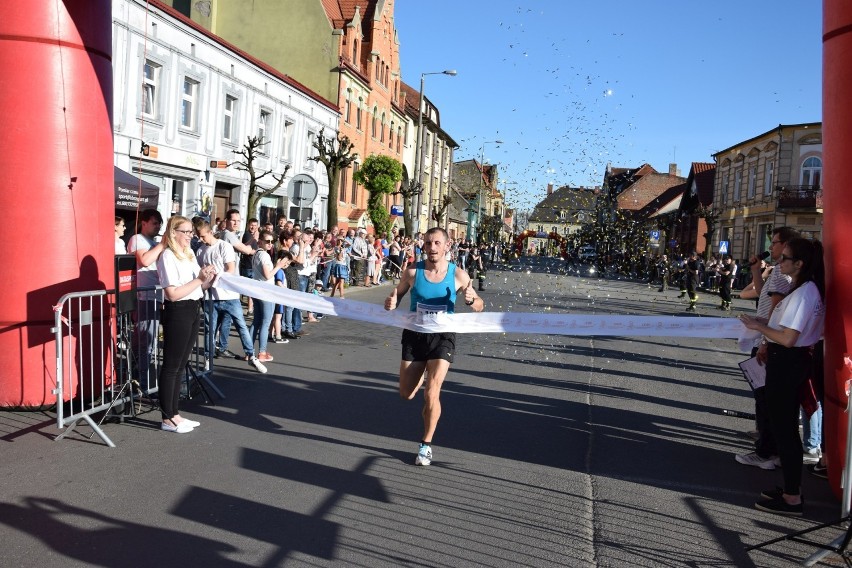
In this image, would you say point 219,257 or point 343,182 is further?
point 343,182

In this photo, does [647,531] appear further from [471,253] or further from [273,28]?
[273,28]

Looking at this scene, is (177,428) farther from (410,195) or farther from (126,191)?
(410,195)

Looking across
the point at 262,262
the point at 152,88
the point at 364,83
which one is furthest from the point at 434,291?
the point at 364,83

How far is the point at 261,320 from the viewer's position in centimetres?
1063

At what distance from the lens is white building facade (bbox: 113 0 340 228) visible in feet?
70.2

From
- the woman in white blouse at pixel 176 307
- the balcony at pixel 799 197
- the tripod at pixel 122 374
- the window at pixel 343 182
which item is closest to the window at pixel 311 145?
the window at pixel 343 182

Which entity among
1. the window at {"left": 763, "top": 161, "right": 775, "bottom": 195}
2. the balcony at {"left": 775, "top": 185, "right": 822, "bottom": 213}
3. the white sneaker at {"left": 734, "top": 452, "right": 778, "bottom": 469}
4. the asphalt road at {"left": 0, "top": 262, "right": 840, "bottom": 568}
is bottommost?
the asphalt road at {"left": 0, "top": 262, "right": 840, "bottom": 568}

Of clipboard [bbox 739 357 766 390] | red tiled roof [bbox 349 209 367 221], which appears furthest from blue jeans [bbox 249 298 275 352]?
red tiled roof [bbox 349 209 367 221]

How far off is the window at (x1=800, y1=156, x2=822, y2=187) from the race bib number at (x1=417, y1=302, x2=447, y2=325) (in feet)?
147

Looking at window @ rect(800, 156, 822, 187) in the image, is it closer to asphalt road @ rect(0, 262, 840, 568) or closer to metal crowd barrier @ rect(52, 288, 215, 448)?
asphalt road @ rect(0, 262, 840, 568)

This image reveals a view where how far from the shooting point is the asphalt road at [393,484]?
14.7ft

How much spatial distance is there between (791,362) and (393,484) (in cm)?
283

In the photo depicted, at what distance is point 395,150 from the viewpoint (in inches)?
2160

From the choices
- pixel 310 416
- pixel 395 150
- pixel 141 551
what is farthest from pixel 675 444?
pixel 395 150
